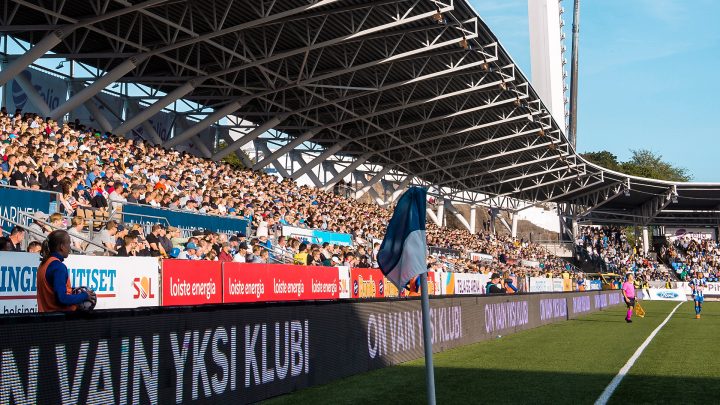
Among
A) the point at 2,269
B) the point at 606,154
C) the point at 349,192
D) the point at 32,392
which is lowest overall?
the point at 32,392

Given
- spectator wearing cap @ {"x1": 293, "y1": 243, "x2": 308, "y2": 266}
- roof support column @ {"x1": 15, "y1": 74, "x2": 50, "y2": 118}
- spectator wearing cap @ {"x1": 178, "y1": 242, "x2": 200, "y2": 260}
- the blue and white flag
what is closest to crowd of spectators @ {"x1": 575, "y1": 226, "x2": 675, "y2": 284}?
roof support column @ {"x1": 15, "y1": 74, "x2": 50, "y2": 118}

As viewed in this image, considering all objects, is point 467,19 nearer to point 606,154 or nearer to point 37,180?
point 37,180

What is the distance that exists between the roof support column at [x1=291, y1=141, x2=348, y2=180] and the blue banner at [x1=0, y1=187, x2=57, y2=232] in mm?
35904

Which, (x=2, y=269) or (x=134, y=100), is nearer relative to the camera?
(x=2, y=269)

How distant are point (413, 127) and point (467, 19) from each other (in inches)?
713

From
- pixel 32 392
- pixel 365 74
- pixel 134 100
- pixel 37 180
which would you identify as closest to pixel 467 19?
pixel 365 74

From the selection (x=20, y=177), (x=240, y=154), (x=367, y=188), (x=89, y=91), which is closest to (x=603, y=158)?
(x=367, y=188)

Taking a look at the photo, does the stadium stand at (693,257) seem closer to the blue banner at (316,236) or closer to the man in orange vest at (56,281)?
the blue banner at (316,236)

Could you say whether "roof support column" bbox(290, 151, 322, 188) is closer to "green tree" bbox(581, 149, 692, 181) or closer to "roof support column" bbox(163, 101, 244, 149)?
"roof support column" bbox(163, 101, 244, 149)

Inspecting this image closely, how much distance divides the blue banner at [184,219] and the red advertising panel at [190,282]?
2.53 meters

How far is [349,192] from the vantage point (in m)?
58.9

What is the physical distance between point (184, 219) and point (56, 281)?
13151 mm

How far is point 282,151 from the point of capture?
48.5m

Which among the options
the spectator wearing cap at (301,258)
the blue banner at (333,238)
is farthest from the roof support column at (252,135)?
the spectator wearing cap at (301,258)
